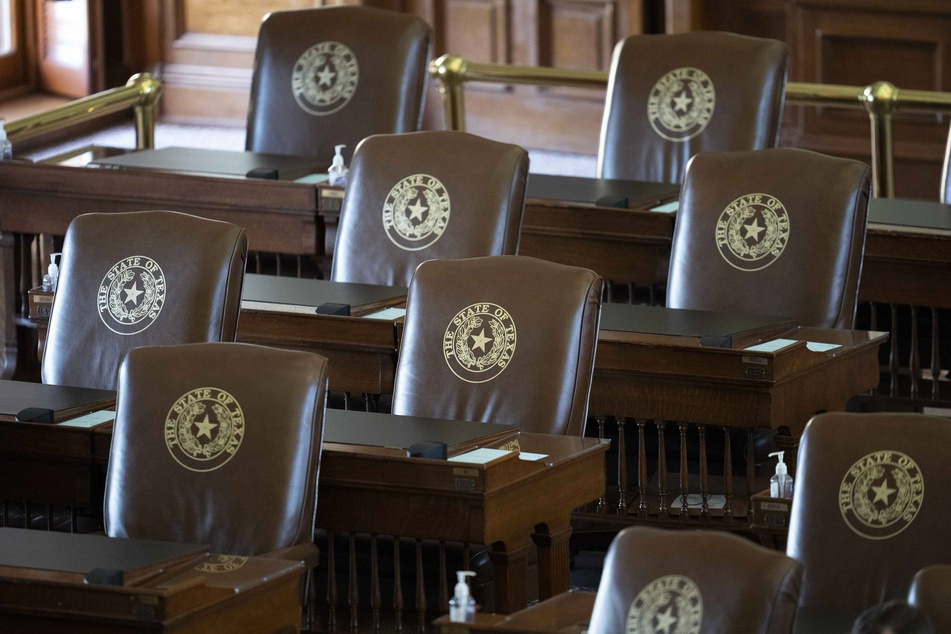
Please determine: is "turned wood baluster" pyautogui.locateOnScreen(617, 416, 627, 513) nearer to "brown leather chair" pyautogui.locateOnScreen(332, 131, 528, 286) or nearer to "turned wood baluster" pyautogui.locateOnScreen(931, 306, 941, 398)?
"brown leather chair" pyautogui.locateOnScreen(332, 131, 528, 286)

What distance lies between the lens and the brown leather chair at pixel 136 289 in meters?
3.97

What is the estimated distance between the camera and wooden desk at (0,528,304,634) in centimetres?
291

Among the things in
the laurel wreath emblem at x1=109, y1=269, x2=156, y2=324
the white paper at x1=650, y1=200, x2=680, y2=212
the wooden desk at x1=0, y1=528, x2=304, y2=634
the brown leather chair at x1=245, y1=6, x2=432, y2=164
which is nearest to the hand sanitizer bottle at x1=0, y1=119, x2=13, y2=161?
the brown leather chair at x1=245, y1=6, x2=432, y2=164

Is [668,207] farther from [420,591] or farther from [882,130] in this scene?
[420,591]

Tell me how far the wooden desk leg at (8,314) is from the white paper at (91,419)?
1397 millimetres

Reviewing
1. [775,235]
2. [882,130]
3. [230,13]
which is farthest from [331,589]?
[230,13]

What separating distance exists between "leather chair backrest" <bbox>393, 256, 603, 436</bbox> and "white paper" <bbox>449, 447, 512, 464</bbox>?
0.31 m

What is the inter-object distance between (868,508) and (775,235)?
4.67ft

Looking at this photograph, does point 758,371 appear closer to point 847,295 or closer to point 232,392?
point 847,295

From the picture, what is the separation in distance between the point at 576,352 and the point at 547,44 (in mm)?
4447

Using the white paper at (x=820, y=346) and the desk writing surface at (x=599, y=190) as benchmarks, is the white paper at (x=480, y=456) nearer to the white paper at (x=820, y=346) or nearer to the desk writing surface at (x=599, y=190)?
the white paper at (x=820, y=346)

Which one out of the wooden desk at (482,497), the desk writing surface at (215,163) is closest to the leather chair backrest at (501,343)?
the wooden desk at (482,497)

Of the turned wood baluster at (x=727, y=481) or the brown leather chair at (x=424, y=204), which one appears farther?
the brown leather chair at (x=424, y=204)

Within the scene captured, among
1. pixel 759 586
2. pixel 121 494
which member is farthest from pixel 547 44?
pixel 759 586
